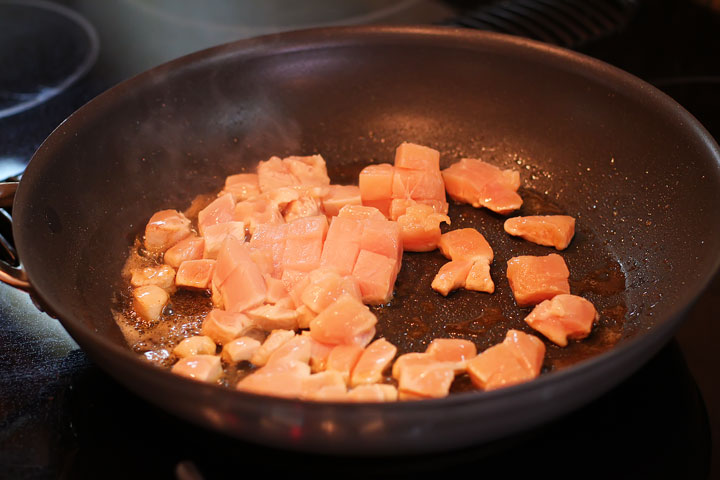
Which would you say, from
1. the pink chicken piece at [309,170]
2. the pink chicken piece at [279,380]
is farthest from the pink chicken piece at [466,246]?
the pink chicken piece at [279,380]

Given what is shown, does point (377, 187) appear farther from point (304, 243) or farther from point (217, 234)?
point (217, 234)

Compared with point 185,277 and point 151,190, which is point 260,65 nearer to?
point 151,190

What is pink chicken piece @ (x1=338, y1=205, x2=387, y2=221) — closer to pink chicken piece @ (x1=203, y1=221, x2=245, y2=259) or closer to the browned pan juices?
the browned pan juices

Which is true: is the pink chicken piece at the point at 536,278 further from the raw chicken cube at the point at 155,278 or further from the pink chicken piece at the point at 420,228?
the raw chicken cube at the point at 155,278

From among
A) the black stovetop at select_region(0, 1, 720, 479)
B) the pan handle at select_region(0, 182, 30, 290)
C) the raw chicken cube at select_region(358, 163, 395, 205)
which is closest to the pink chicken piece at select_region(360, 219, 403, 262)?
the raw chicken cube at select_region(358, 163, 395, 205)

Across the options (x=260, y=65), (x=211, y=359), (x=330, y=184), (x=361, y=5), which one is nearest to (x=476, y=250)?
(x=330, y=184)

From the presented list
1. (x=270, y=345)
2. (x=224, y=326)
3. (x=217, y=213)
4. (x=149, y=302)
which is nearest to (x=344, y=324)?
(x=270, y=345)
